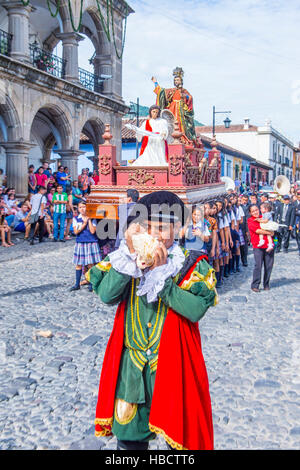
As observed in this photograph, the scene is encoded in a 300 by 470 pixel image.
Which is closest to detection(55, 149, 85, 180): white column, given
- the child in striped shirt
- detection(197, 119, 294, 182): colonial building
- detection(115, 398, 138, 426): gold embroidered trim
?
the child in striped shirt

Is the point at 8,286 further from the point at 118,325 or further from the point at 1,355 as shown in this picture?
the point at 118,325

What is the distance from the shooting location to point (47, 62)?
53.4 ft

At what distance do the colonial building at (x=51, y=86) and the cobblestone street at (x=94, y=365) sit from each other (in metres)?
7.70

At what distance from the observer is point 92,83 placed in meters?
19.7

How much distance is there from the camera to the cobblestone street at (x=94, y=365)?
3477 millimetres

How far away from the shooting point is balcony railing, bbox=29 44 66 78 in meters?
16.2

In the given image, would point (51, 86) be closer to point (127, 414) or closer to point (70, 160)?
point (70, 160)

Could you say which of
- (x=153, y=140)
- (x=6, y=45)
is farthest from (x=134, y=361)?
(x=6, y=45)

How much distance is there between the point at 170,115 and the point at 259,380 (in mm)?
7732

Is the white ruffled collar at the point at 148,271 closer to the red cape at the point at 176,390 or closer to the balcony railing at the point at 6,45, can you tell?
the red cape at the point at 176,390

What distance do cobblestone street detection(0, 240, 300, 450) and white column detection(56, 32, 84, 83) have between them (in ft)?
36.6

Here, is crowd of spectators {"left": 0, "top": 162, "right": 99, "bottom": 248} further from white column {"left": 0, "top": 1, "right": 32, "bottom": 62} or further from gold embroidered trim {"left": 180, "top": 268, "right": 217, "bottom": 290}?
gold embroidered trim {"left": 180, "top": 268, "right": 217, "bottom": 290}

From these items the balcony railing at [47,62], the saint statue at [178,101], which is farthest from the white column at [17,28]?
the saint statue at [178,101]

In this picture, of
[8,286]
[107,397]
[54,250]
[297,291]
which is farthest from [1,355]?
[54,250]
